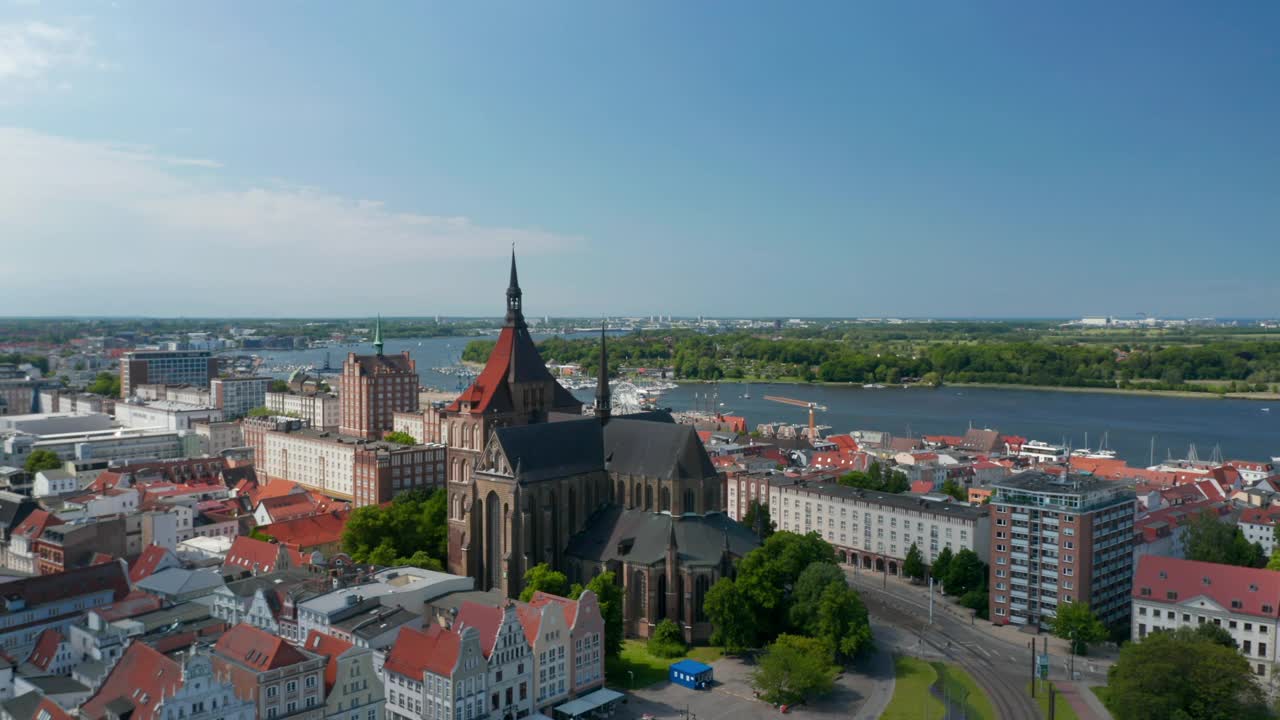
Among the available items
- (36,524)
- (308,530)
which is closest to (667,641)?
(308,530)

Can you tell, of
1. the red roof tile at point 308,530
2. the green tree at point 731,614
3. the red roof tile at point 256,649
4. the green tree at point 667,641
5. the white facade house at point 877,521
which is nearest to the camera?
the red roof tile at point 256,649

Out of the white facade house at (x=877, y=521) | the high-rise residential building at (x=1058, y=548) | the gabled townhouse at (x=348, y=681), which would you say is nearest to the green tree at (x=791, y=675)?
the high-rise residential building at (x=1058, y=548)

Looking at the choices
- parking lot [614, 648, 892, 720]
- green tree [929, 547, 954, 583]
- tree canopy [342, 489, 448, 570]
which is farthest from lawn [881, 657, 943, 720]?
tree canopy [342, 489, 448, 570]

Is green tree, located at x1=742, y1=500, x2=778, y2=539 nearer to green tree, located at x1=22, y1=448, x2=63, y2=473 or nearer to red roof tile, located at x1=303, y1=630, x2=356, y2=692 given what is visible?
red roof tile, located at x1=303, y1=630, x2=356, y2=692

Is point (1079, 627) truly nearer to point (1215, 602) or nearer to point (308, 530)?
point (1215, 602)

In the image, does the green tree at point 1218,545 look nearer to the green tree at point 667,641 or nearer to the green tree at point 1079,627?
the green tree at point 1079,627

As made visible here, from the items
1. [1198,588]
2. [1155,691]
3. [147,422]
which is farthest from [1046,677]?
[147,422]
